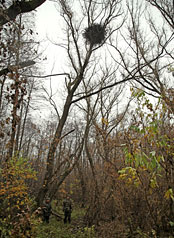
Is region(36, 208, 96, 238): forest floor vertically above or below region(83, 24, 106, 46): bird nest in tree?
below

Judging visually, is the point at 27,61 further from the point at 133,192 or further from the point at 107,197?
the point at 107,197

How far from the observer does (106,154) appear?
5.88 m

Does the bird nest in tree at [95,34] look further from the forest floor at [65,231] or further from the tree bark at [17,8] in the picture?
the forest floor at [65,231]

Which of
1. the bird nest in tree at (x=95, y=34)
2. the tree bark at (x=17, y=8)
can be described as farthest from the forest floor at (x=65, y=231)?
the bird nest in tree at (x=95, y=34)

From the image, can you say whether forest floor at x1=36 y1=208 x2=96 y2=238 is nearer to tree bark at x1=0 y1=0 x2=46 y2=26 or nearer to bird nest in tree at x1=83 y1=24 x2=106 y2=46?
tree bark at x1=0 y1=0 x2=46 y2=26

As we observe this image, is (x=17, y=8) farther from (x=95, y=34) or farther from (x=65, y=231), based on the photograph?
(x=65, y=231)

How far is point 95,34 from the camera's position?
8.34m

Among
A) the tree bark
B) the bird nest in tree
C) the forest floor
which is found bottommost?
the forest floor

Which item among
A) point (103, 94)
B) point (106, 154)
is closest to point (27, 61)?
point (106, 154)

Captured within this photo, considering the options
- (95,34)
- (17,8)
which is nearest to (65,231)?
(17,8)

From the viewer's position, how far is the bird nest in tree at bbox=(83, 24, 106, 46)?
27.0 ft

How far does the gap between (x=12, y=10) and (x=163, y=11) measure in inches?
179

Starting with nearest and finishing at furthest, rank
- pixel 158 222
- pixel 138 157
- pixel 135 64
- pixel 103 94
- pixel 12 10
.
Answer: pixel 138 157
pixel 158 222
pixel 12 10
pixel 135 64
pixel 103 94

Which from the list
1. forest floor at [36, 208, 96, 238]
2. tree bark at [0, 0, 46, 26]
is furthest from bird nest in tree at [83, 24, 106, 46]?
forest floor at [36, 208, 96, 238]
